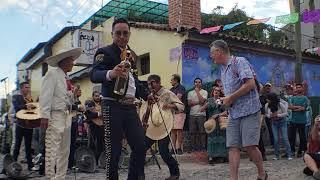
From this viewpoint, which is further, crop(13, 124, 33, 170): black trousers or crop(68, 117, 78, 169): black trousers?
crop(13, 124, 33, 170): black trousers

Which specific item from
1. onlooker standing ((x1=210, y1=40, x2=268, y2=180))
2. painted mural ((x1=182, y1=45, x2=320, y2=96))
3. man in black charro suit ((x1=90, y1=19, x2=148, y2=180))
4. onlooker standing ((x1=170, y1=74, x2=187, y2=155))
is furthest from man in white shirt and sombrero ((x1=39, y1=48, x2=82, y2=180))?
painted mural ((x1=182, y1=45, x2=320, y2=96))

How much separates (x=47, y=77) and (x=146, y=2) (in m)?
19.1

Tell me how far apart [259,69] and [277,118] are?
15.8 feet

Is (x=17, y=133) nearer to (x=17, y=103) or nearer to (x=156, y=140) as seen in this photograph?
(x=17, y=103)

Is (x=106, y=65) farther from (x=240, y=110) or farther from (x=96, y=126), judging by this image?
(x=96, y=126)

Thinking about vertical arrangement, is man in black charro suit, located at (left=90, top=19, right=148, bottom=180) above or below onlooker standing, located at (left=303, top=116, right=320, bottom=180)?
above

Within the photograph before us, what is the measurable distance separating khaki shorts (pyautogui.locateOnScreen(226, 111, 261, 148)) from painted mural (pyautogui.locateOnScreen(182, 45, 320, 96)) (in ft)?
24.6

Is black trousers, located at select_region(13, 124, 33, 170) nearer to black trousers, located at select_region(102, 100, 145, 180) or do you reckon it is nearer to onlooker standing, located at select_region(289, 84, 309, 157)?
black trousers, located at select_region(102, 100, 145, 180)

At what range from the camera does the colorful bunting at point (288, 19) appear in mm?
12939

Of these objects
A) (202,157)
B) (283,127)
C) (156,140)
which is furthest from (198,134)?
(156,140)

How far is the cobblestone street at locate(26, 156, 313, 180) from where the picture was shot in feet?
24.3

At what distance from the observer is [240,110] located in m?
5.60

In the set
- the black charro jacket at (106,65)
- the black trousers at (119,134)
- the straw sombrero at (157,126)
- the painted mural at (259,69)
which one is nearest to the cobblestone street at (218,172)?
the straw sombrero at (157,126)

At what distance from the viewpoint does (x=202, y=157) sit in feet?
35.1
